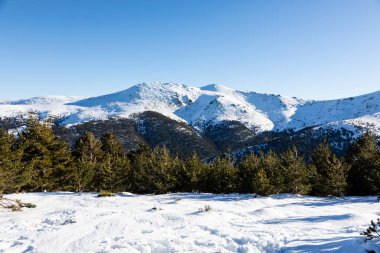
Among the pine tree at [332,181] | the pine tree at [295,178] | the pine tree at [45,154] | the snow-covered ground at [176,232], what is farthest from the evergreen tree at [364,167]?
the pine tree at [45,154]

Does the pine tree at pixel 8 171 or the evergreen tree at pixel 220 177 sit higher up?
the pine tree at pixel 8 171

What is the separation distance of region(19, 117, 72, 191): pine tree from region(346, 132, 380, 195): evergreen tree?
32656 mm

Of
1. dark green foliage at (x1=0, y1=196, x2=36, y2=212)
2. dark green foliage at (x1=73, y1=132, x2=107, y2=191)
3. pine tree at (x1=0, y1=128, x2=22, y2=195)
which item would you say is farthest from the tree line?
dark green foliage at (x1=0, y1=196, x2=36, y2=212)

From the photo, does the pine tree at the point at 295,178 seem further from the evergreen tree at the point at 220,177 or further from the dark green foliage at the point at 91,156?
the dark green foliage at the point at 91,156

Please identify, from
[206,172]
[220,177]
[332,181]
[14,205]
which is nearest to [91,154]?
[206,172]

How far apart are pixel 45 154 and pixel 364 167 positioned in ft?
118

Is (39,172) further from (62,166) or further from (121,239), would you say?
(121,239)

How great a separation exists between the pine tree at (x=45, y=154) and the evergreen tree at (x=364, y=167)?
32656 millimetres

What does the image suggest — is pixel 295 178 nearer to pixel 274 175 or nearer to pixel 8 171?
pixel 274 175

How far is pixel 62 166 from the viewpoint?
32562mm

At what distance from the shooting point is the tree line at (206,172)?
2822 centimetres

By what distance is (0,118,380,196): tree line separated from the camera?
1111 inches

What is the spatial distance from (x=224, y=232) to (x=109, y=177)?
1024 inches

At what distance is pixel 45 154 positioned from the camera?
31859 mm
